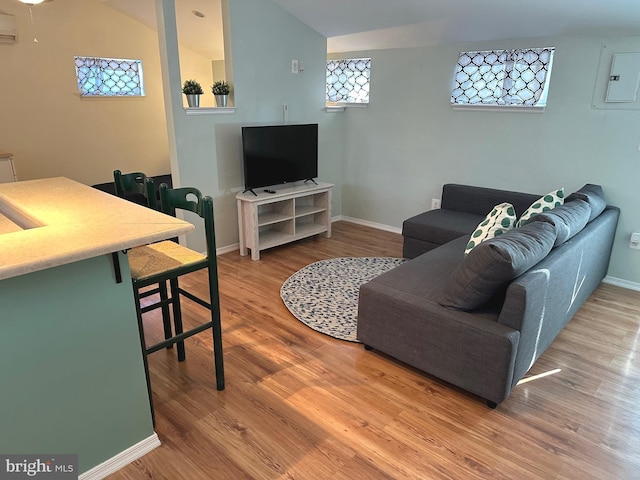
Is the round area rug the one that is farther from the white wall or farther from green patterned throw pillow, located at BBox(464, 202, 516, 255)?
the white wall

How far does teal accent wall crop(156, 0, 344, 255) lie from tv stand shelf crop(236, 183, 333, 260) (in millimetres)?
264

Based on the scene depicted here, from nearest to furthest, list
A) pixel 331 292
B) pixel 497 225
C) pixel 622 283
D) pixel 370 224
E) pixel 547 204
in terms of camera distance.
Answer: pixel 497 225 → pixel 547 204 → pixel 331 292 → pixel 622 283 → pixel 370 224

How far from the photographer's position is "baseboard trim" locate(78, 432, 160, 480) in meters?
1.74

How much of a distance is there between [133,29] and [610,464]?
272 inches

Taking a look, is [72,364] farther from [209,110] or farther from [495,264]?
[209,110]

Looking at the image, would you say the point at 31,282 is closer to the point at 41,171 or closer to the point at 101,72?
the point at 41,171

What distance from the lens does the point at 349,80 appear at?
5.05 m

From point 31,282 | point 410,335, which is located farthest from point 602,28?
point 31,282

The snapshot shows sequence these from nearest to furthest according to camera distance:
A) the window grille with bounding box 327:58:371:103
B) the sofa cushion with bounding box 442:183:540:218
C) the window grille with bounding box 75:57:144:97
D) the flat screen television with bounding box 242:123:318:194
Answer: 1. the sofa cushion with bounding box 442:183:540:218
2. the flat screen television with bounding box 242:123:318:194
3. the window grille with bounding box 327:58:371:103
4. the window grille with bounding box 75:57:144:97

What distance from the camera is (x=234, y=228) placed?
14.2 ft

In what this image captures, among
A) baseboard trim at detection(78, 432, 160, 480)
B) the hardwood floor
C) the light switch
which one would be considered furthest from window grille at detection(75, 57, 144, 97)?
the light switch

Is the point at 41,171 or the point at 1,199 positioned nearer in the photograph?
the point at 1,199

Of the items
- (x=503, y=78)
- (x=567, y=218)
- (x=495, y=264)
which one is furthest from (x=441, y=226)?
(x=495, y=264)

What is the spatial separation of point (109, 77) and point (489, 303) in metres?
5.98
